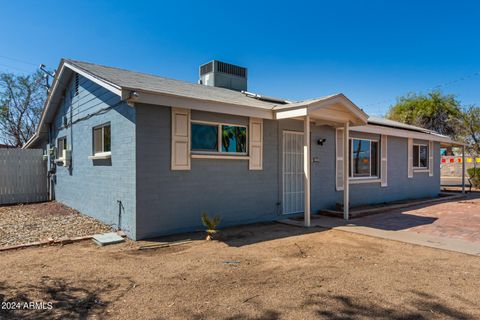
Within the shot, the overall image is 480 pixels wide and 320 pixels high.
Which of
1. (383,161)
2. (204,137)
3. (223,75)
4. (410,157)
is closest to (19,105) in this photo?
(223,75)

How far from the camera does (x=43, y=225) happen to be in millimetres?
7500

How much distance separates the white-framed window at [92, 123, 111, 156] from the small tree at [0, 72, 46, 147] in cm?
1919

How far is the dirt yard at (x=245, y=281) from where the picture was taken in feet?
10.1

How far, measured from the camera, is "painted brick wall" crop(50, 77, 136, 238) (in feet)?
20.4

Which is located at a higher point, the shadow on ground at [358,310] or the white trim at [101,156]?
the white trim at [101,156]

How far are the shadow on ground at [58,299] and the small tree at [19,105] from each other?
24.1 meters

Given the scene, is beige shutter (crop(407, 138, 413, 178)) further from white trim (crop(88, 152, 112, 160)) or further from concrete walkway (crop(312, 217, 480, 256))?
white trim (crop(88, 152, 112, 160))

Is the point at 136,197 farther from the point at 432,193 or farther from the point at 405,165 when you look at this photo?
the point at 432,193

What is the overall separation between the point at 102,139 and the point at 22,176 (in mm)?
6980

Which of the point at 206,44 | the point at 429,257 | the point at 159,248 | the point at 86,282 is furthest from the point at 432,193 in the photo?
the point at 86,282

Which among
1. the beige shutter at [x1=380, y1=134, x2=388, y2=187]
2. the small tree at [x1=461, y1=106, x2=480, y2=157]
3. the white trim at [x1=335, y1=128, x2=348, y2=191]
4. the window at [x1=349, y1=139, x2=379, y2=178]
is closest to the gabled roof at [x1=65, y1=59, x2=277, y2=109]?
the white trim at [x1=335, y1=128, x2=348, y2=191]

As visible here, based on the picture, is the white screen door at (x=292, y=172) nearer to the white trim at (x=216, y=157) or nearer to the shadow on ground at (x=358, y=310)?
the white trim at (x=216, y=157)

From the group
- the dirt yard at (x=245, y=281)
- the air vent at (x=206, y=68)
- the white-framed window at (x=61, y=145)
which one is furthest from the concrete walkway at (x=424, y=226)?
the white-framed window at (x=61, y=145)

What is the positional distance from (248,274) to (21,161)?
1223cm
